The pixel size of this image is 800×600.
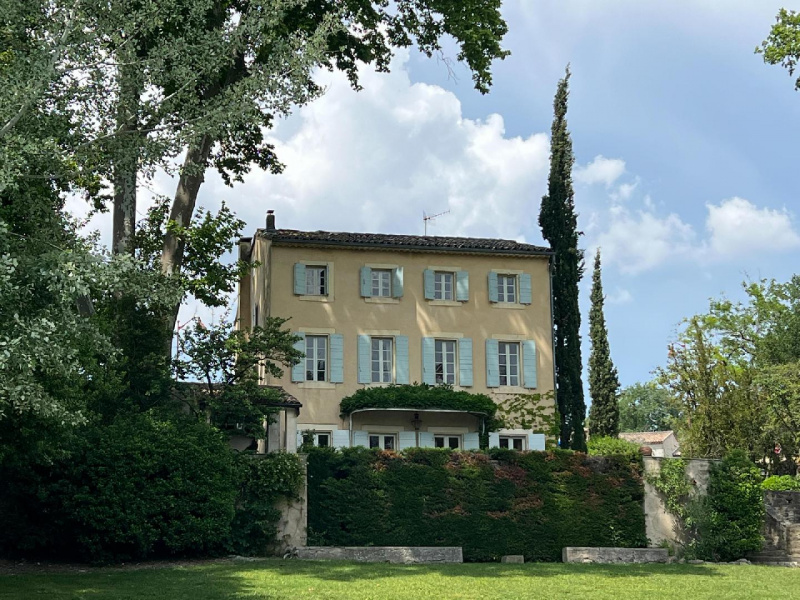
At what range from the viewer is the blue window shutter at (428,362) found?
33.3 m

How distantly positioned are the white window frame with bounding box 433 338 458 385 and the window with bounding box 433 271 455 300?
4.92 feet

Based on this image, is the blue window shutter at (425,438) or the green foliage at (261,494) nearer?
the green foliage at (261,494)

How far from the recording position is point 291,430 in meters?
27.7

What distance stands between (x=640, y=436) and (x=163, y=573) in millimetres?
68058

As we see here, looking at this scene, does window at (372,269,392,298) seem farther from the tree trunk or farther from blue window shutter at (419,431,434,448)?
the tree trunk

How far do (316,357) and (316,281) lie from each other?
2.52 m

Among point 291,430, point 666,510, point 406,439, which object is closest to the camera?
point 666,510

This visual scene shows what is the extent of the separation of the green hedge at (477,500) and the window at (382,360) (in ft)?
26.8

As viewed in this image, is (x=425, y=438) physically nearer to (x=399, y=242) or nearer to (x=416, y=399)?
(x=416, y=399)

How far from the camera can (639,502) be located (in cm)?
2622

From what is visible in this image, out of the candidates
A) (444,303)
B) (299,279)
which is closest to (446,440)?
(444,303)

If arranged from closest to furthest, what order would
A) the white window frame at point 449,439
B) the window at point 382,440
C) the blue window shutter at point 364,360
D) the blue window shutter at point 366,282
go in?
the window at point 382,440 → the white window frame at point 449,439 → the blue window shutter at point 364,360 → the blue window shutter at point 366,282

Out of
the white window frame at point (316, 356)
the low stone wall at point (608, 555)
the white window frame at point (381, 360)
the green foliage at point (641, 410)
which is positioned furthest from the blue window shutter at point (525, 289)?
the green foliage at point (641, 410)

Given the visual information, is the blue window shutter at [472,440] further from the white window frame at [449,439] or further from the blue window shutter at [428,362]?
the blue window shutter at [428,362]
